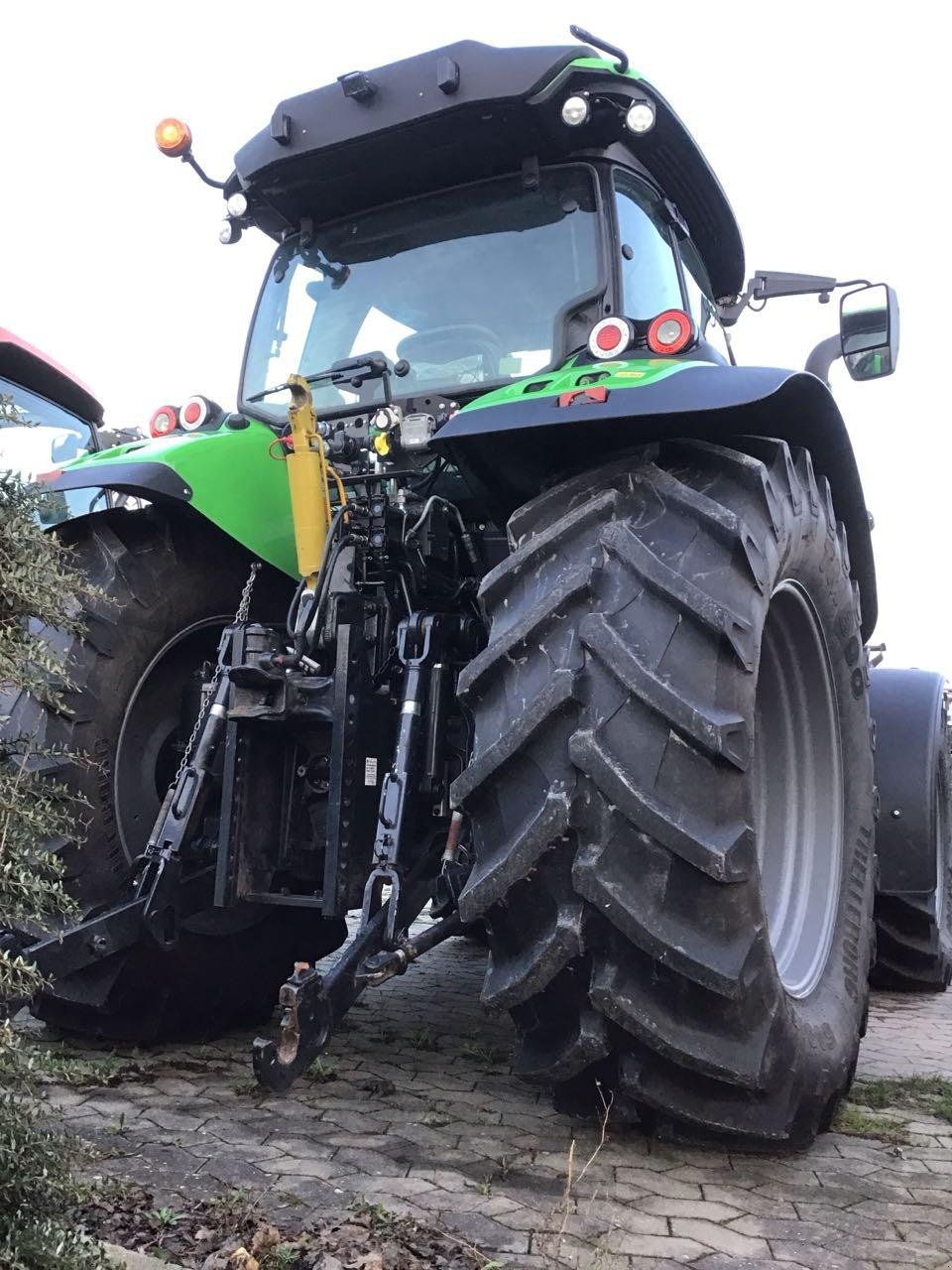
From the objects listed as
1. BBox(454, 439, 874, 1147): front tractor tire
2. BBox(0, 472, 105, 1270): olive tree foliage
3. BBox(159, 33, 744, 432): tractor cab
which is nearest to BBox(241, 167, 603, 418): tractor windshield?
BBox(159, 33, 744, 432): tractor cab

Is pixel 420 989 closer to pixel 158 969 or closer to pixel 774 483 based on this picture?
pixel 158 969

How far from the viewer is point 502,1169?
2320mm

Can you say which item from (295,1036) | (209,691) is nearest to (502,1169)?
(295,1036)

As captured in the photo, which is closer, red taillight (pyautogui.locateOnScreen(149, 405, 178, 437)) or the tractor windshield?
the tractor windshield

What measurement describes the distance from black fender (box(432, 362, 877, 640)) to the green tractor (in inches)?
0.5

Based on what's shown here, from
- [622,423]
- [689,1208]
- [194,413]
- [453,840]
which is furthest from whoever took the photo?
[194,413]

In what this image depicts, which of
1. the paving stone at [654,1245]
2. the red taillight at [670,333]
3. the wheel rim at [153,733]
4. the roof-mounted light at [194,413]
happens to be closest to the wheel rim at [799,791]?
the red taillight at [670,333]

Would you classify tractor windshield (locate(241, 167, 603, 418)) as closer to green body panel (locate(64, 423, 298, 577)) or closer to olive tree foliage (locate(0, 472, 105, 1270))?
green body panel (locate(64, 423, 298, 577))

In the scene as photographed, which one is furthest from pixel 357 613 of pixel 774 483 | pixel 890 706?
pixel 890 706

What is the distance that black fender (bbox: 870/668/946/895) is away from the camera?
430cm

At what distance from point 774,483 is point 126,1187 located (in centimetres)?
194

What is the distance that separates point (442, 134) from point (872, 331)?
1.60 meters

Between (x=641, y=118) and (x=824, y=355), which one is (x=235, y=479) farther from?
(x=824, y=355)

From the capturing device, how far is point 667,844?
202 cm
